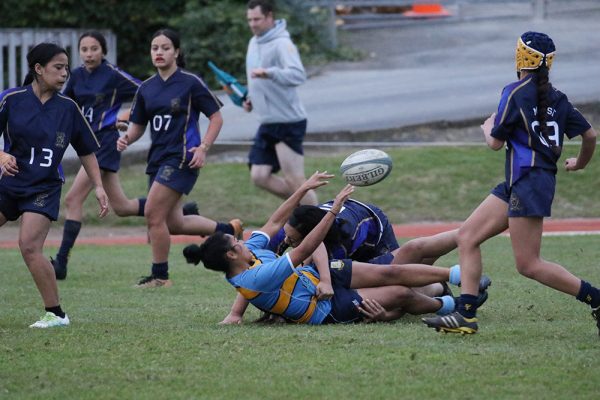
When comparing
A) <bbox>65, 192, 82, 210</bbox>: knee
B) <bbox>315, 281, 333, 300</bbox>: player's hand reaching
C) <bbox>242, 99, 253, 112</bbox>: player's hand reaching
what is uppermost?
<bbox>242, 99, 253, 112</bbox>: player's hand reaching

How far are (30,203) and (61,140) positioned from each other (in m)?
0.48

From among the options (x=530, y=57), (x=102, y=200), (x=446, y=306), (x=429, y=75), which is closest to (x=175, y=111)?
(x=102, y=200)

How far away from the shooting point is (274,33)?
512 inches

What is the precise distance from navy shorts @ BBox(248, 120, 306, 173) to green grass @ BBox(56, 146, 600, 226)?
103 inches

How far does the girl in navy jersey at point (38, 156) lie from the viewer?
7473mm

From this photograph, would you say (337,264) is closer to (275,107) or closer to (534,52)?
(534,52)

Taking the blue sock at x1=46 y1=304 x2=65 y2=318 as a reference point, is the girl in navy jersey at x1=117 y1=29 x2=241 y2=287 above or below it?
above

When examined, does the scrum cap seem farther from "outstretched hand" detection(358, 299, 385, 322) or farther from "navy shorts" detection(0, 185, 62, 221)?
"navy shorts" detection(0, 185, 62, 221)

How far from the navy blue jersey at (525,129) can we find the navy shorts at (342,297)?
1420 mm

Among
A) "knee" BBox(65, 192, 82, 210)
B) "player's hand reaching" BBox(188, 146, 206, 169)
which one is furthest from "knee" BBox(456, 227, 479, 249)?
"knee" BBox(65, 192, 82, 210)

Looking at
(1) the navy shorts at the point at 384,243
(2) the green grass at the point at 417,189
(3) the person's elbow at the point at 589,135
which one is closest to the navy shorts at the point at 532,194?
(3) the person's elbow at the point at 589,135

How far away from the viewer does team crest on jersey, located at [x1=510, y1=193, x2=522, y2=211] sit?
669 centimetres

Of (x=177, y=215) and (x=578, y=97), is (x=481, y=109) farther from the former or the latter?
(x=177, y=215)

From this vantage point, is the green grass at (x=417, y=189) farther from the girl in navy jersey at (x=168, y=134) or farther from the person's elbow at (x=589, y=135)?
the person's elbow at (x=589, y=135)
